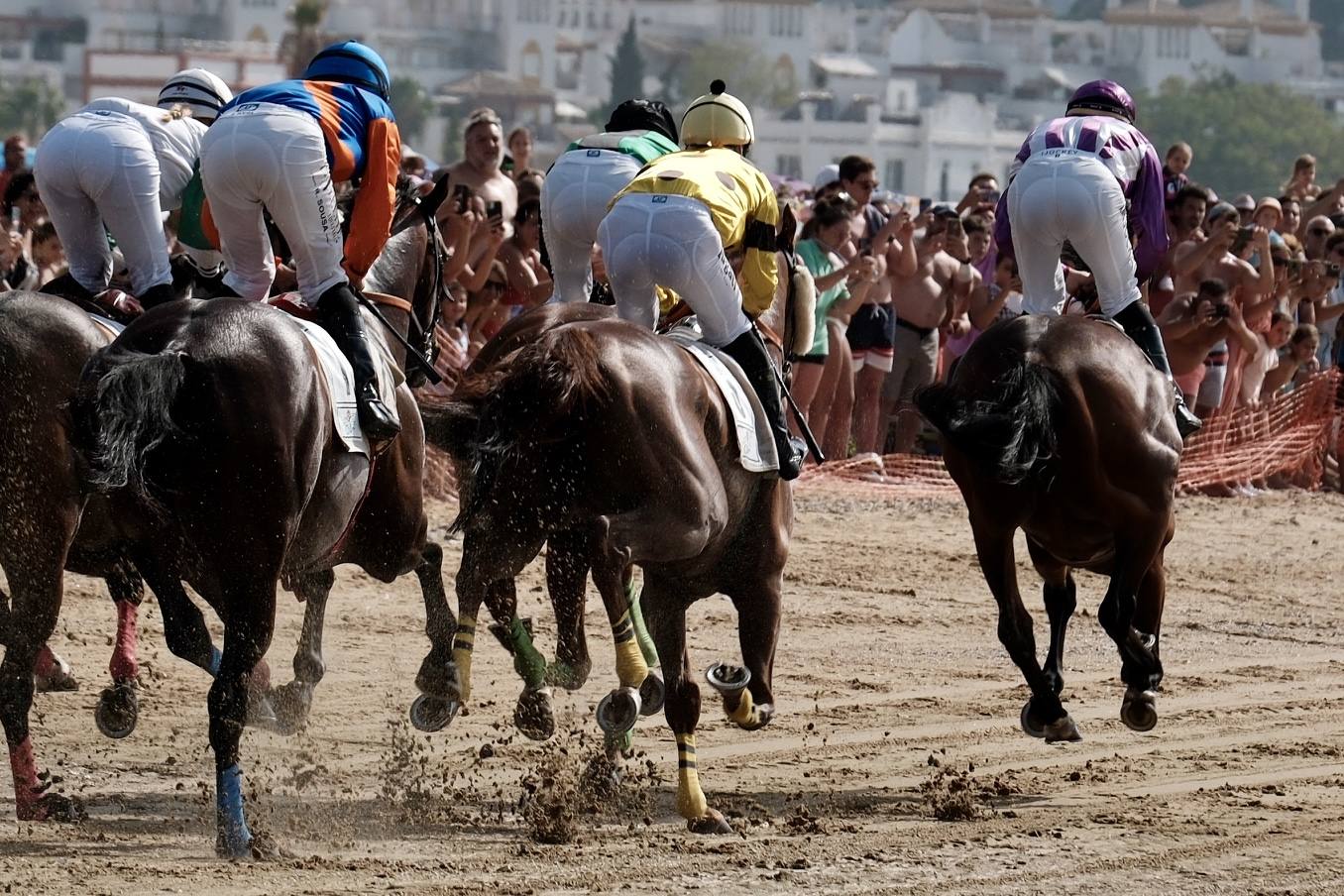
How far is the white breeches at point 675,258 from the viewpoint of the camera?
7.42m

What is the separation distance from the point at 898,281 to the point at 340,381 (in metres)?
8.11

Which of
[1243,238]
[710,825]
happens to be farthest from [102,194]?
[1243,238]

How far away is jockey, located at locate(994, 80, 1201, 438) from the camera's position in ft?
27.9

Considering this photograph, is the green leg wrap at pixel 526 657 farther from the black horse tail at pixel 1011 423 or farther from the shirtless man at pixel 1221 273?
the shirtless man at pixel 1221 273

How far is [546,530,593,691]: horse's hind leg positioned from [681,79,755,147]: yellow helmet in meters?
1.85

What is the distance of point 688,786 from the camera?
22.7 feet

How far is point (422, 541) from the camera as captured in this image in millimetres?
7922

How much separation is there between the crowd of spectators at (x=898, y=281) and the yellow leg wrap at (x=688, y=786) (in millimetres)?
4567

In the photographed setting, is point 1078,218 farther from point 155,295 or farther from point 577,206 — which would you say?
point 155,295

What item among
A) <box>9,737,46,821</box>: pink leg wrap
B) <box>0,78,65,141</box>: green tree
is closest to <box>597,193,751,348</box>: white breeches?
<box>9,737,46,821</box>: pink leg wrap

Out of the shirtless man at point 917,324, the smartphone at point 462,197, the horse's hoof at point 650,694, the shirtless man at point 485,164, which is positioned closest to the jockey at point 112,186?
the horse's hoof at point 650,694

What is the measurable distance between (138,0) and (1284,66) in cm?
8982

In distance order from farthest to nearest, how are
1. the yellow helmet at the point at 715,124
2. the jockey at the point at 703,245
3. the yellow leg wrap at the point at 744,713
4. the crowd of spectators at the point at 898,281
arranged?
1. the crowd of spectators at the point at 898,281
2. the yellow helmet at the point at 715,124
3. the yellow leg wrap at the point at 744,713
4. the jockey at the point at 703,245

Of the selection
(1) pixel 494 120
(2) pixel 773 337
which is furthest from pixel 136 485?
(1) pixel 494 120
